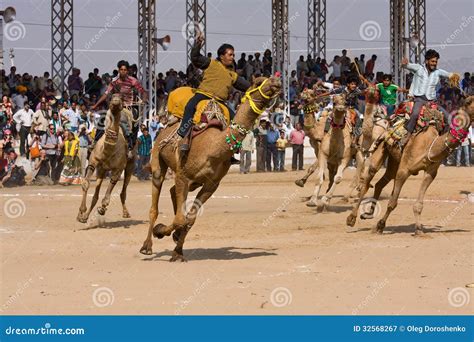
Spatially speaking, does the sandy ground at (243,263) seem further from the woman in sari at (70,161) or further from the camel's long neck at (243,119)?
the woman in sari at (70,161)

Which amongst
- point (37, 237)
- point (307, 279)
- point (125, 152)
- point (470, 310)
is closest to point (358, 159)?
point (125, 152)

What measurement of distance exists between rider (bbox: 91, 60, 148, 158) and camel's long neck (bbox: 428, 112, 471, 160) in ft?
20.5

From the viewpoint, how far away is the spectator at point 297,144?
39456 millimetres

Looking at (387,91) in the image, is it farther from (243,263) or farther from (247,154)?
(247,154)

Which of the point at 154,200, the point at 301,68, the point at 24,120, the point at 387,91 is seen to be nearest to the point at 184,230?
the point at 154,200

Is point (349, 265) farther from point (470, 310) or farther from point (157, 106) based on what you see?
point (157, 106)

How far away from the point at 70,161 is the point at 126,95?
473 inches

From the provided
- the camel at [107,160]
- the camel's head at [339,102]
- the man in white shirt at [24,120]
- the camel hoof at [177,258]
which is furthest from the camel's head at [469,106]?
the man in white shirt at [24,120]

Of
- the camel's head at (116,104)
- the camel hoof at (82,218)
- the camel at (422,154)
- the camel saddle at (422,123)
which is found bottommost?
the camel hoof at (82,218)

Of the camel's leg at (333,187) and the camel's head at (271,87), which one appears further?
the camel's leg at (333,187)

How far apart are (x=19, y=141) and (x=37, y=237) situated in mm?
17888

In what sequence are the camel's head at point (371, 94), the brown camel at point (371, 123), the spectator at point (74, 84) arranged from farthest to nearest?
the spectator at point (74, 84) < the brown camel at point (371, 123) < the camel's head at point (371, 94)

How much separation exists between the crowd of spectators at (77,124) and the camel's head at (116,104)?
28.1 feet

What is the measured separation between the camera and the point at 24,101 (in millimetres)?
36906
